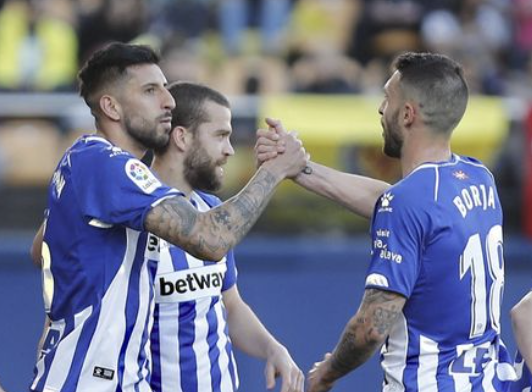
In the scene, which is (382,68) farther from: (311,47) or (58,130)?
(58,130)

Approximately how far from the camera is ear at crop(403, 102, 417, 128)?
17.3ft

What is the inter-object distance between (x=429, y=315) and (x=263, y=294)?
4.16 meters

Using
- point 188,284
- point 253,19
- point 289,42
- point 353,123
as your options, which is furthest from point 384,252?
point 253,19

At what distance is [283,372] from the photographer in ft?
19.1

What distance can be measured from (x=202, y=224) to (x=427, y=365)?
107 centimetres

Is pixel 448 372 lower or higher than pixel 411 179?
lower

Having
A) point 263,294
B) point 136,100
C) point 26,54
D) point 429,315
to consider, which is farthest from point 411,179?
point 26,54

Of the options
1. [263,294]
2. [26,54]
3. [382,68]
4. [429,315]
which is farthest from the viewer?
[382,68]

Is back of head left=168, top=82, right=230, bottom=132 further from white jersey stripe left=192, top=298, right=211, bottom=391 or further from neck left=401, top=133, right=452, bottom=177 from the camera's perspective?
neck left=401, top=133, right=452, bottom=177

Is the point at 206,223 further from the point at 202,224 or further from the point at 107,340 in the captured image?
the point at 107,340

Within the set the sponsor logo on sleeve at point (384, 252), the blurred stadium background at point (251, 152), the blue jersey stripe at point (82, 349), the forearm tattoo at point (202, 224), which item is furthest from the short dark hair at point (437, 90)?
the blurred stadium background at point (251, 152)

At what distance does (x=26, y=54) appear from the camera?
38.2 ft

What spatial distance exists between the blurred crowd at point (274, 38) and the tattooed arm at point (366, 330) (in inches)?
241

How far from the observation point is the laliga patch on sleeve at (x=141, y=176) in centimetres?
497
